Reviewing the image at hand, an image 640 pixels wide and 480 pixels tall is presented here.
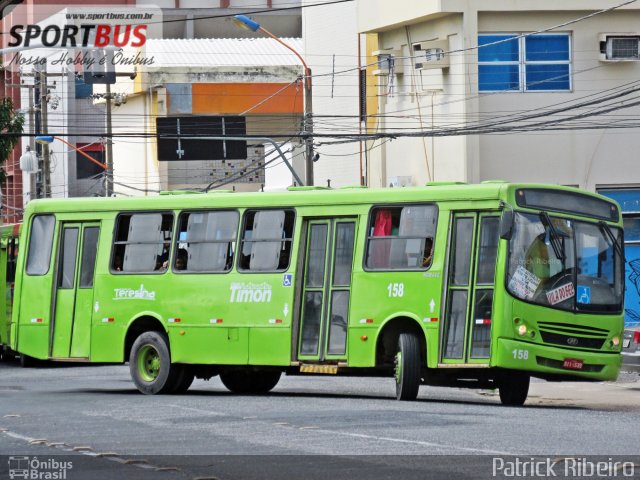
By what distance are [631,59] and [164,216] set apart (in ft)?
54.4

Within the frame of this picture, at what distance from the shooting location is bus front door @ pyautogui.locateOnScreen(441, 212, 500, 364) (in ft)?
65.8

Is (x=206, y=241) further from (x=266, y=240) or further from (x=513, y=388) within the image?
Answer: (x=513, y=388)

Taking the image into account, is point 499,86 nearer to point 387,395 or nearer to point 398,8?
point 398,8

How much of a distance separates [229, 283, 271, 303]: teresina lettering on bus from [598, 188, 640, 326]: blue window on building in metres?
15.4

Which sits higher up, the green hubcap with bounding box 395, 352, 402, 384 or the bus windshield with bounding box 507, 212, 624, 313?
the bus windshield with bounding box 507, 212, 624, 313

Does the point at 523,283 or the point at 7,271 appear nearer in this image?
the point at 523,283

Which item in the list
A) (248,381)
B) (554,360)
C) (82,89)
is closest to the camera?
(554,360)

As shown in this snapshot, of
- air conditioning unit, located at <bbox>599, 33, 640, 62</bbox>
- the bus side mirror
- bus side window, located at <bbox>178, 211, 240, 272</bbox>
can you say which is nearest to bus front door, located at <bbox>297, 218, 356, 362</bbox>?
bus side window, located at <bbox>178, 211, 240, 272</bbox>

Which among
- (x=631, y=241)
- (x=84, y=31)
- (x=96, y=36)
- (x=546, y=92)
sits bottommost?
(x=631, y=241)

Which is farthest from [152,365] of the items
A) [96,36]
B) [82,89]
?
[82,89]

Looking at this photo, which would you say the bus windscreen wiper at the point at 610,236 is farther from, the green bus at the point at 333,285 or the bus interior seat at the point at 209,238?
the bus interior seat at the point at 209,238

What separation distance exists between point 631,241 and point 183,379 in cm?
1562

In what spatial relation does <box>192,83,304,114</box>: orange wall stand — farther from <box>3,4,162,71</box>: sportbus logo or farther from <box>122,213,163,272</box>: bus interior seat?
<box>122,213,163,272</box>: bus interior seat

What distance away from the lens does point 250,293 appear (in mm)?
22453
